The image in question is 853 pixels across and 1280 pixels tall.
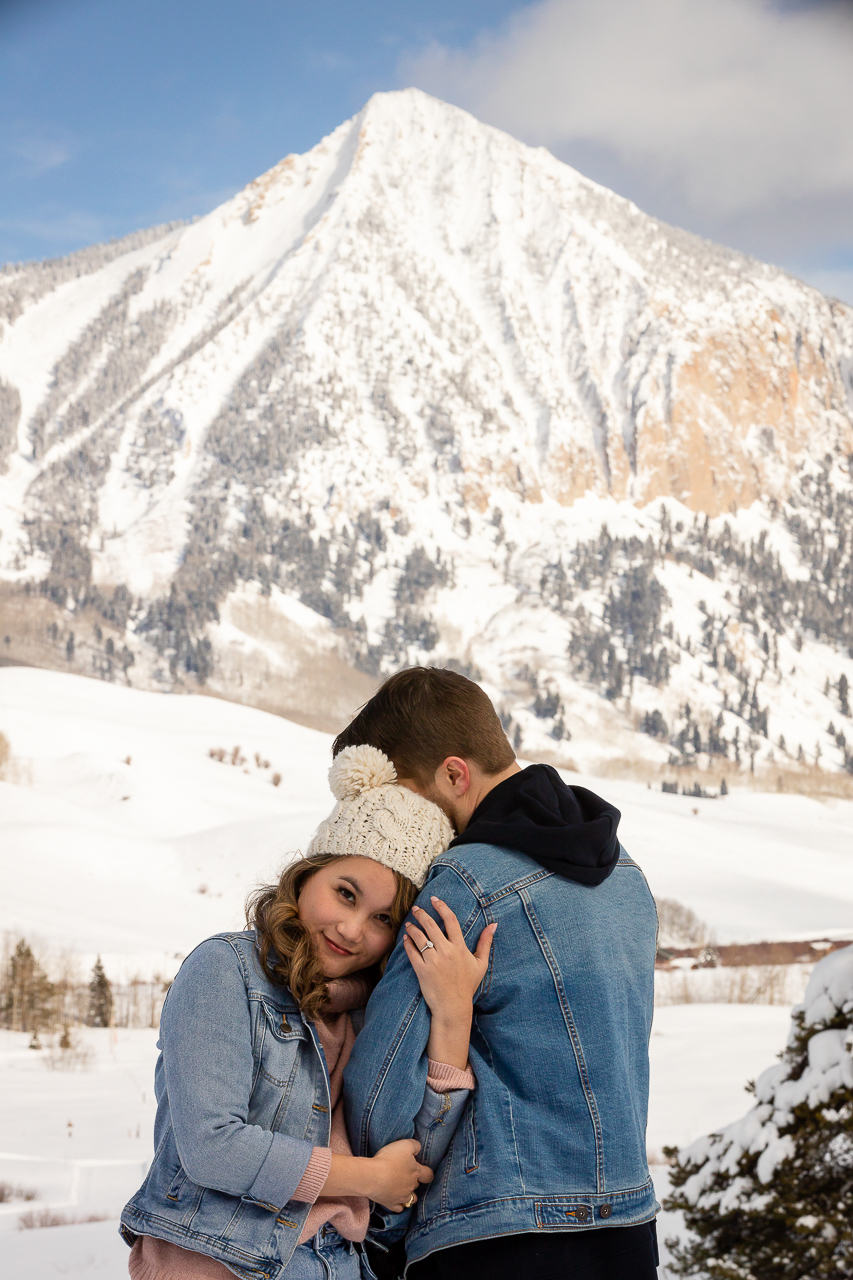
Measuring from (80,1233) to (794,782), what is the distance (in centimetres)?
3722

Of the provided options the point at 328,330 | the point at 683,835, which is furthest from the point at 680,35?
the point at 328,330

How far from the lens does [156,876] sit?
12.8m

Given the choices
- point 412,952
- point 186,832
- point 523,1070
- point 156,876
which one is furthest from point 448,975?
point 186,832

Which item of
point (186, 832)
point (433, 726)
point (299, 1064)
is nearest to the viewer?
point (299, 1064)

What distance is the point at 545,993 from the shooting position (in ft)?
3.65

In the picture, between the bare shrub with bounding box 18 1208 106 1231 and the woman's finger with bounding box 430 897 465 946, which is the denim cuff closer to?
the woman's finger with bounding box 430 897 465 946

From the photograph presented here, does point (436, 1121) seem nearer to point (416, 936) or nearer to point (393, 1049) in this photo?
point (393, 1049)

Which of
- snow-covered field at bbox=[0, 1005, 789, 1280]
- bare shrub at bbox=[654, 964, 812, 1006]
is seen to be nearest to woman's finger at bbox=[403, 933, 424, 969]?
snow-covered field at bbox=[0, 1005, 789, 1280]

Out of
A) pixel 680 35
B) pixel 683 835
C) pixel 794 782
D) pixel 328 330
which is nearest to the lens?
pixel 683 835

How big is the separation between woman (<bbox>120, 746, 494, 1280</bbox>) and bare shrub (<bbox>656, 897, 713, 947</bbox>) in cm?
1493

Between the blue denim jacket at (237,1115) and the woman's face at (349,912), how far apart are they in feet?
0.25

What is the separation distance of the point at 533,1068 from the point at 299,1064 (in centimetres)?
28

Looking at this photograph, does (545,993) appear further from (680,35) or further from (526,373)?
(526,373)

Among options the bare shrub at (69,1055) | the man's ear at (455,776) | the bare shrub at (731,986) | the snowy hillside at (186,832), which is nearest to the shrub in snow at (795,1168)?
the man's ear at (455,776)
